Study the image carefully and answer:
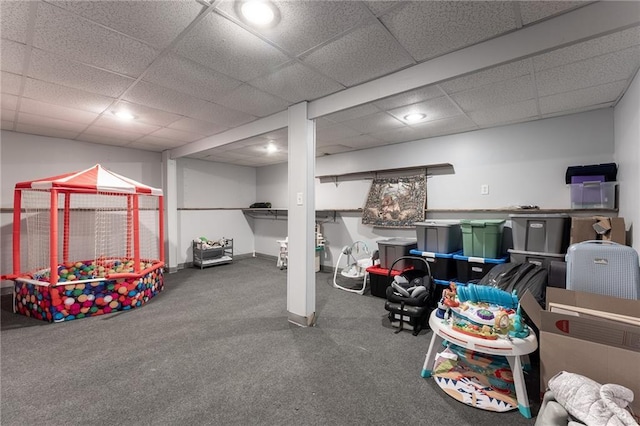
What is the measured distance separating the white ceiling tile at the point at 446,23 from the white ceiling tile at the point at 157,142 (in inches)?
163

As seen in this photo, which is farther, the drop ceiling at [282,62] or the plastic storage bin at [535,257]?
the plastic storage bin at [535,257]

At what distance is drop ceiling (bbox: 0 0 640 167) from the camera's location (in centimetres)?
169

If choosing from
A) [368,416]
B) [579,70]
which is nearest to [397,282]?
[368,416]

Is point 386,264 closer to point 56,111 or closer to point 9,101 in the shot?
point 56,111

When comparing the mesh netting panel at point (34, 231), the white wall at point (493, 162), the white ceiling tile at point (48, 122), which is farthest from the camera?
the mesh netting panel at point (34, 231)

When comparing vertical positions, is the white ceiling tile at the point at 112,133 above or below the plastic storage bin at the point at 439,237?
above

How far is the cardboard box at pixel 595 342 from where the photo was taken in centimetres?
149

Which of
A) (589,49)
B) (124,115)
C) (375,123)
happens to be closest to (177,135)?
(124,115)

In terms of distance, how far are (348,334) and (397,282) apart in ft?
2.62

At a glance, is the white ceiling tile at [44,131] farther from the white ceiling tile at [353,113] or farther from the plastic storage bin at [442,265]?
the plastic storage bin at [442,265]

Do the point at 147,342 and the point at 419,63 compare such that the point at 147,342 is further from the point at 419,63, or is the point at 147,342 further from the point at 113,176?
the point at 419,63

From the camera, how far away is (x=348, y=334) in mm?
2879

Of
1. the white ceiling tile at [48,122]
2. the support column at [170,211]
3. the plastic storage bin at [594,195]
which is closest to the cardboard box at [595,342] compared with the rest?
the plastic storage bin at [594,195]

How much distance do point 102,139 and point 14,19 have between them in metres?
3.42
